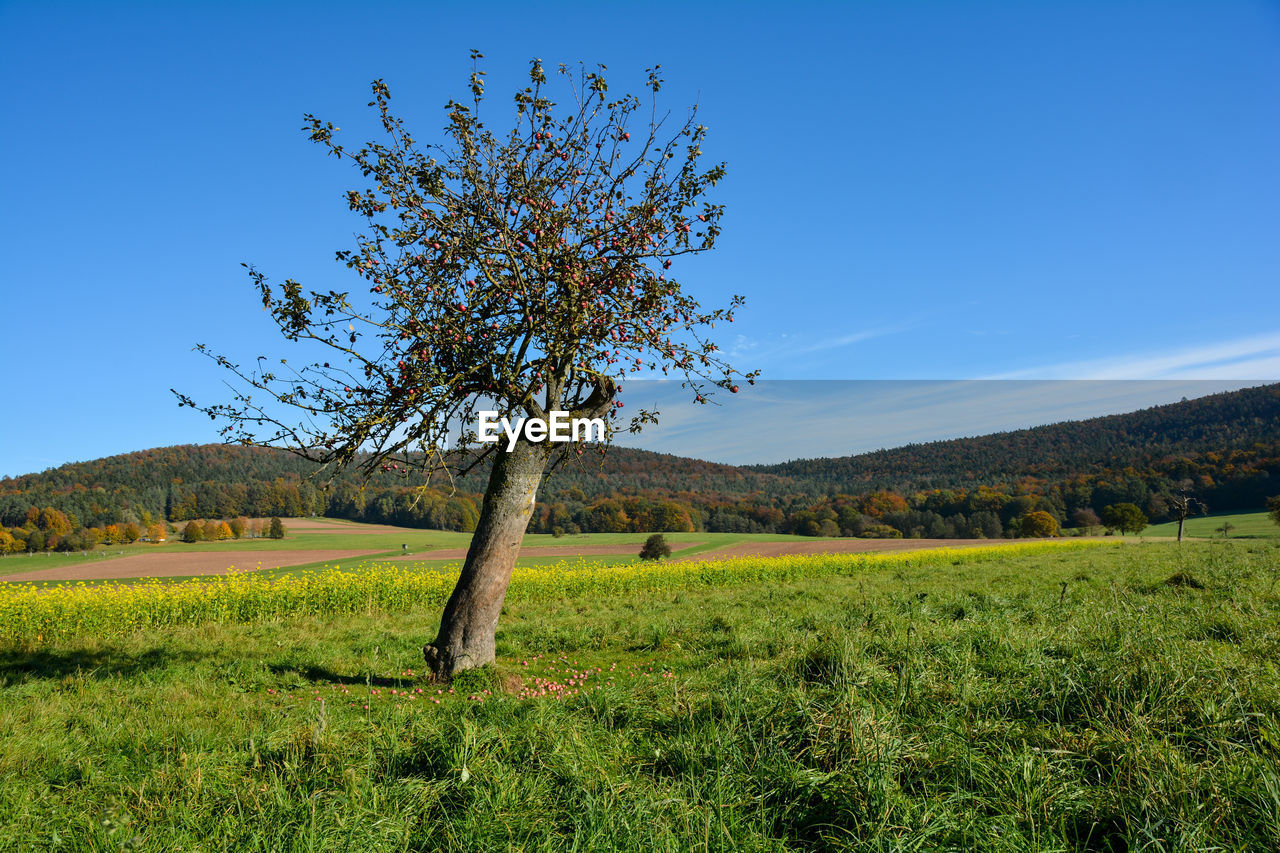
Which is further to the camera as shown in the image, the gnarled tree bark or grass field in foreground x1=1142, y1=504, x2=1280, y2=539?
grass field in foreground x1=1142, y1=504, x2=1280, y2=539

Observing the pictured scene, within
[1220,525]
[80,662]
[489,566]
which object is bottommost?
[1220,525]

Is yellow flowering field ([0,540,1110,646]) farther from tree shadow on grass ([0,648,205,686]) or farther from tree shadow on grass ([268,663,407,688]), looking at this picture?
tree shadow on grass ([268,663,407,688])

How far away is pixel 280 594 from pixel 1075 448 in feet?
438

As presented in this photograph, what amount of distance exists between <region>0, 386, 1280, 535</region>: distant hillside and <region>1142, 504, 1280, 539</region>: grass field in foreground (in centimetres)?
426

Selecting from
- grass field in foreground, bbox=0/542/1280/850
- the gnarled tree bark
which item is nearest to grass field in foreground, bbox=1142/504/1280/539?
grass field in foreground, bbox=0/542/1280/850

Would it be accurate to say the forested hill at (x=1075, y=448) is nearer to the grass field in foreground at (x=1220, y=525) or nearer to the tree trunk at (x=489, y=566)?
the grass field in foreground at (x=1220, y=525)

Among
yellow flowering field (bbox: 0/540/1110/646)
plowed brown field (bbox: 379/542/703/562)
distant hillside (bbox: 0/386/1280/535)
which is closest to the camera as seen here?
yellow flowering field (bbox: 0/540/1110/646)

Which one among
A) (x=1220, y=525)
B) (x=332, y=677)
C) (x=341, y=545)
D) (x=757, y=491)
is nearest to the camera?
(x=332, y=677)

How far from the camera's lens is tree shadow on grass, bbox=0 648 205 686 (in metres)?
10.4

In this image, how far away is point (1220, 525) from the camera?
72.3 metres

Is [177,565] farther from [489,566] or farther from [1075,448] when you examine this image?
[1075,448]

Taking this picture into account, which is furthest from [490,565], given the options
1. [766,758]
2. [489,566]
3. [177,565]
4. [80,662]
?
[177,565]

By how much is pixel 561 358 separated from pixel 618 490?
257 ft

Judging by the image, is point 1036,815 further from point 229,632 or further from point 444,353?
point 229,632
